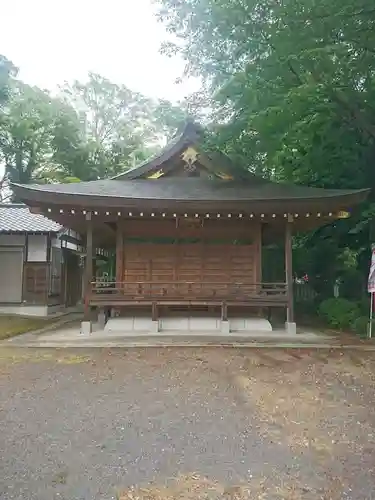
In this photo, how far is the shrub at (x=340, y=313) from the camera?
12.6 meters

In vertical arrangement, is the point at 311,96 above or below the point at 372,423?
above

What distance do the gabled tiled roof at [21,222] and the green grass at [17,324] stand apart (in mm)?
3298

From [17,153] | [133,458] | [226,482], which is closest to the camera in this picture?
[226,482]

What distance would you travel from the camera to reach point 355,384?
20.7ft

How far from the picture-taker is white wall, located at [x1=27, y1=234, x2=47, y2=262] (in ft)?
55.1

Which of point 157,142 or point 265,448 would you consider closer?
point 265,448

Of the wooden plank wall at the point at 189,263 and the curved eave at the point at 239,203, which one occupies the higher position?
the curved eave at the point at 239,203

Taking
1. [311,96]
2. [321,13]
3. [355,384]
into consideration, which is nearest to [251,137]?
[311,96]

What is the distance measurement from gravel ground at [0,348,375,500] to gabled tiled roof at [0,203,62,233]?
937 cm

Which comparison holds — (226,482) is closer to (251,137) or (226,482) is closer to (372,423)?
(372,423)

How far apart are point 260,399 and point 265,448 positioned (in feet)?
5.37

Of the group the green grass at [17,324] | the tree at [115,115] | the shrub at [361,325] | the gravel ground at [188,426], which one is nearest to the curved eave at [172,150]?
the green grass at [17,324]

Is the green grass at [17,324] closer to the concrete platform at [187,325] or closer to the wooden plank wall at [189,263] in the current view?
the concrete platform at [187,325]

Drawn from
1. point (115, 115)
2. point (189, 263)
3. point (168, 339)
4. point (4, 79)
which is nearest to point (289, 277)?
point (189, 263)
